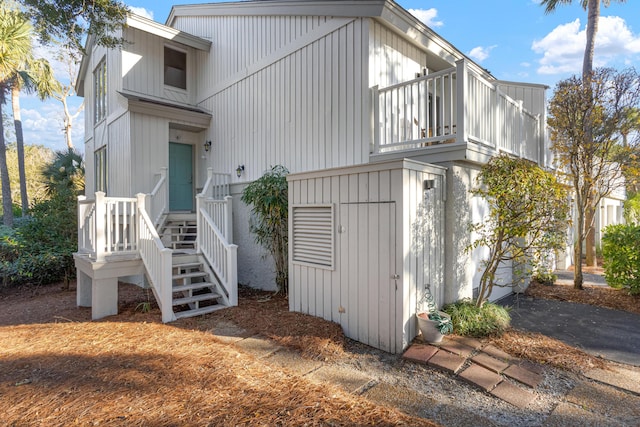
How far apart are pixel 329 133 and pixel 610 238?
244 inches

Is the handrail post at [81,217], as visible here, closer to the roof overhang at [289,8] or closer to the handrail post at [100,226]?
the handrail post at [100,226]

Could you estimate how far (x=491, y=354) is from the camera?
12.4 feet

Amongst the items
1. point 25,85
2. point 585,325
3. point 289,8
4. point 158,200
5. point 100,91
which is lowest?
point 585,325

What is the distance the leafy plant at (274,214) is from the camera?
20.8 ft

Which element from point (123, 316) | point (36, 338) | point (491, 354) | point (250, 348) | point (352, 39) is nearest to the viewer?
point (491, 354)

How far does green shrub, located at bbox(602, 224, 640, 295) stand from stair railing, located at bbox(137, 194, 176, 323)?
8357mm

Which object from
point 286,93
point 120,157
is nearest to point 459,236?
point 286,93

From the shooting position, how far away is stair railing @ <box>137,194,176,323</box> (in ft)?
16.5

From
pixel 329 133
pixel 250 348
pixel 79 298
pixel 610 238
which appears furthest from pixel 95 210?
pixel 610 238

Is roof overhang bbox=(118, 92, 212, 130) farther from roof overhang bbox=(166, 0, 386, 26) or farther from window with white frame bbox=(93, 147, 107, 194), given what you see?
roof overhang bbox=(166, 0, 386, 26)

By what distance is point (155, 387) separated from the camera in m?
2.89

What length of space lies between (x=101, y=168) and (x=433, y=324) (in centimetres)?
1081

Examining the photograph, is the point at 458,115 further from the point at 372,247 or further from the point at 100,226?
the point at 100,226

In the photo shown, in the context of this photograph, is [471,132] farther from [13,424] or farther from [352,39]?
[13,424]
